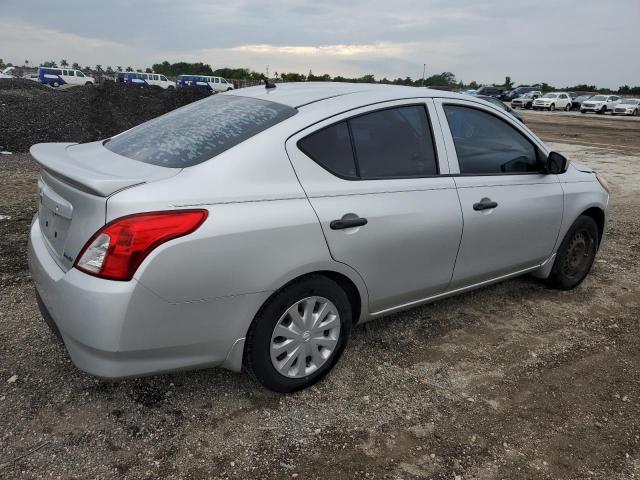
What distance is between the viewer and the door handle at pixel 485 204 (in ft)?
11.2

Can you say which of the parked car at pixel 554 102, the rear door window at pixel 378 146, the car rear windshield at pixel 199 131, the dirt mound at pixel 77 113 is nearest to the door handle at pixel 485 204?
the rear door window at pixel 378 146

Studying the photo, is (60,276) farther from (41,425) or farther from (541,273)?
(541,273)

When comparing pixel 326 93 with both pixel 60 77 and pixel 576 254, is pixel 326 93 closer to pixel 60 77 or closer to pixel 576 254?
pixel 576 254

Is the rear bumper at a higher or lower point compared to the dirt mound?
higher

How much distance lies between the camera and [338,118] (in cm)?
290

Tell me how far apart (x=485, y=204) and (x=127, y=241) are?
7.63ft

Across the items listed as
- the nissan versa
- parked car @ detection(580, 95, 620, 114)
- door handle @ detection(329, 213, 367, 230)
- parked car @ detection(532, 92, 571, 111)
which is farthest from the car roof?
parked car @ detection(532, 92, 571, 111)

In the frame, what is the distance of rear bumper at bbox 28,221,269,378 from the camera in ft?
7.23

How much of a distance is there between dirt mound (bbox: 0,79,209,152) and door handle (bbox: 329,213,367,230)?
11.0 meters

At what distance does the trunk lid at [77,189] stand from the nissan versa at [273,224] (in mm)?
11

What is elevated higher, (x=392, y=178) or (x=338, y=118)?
(x=338, y=118)

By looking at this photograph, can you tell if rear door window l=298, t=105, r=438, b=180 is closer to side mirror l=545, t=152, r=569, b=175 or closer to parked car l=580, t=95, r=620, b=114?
side mirror l=545, t=152, r=569, b=175

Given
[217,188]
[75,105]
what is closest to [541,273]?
[217,188]

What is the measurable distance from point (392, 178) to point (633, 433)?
188cm
